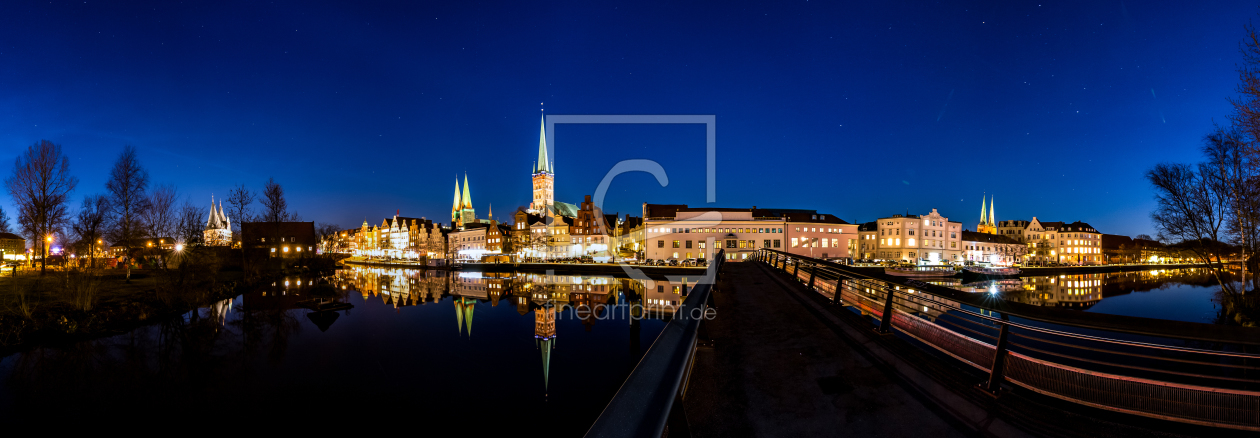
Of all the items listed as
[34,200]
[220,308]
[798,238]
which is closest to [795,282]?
[220,308]

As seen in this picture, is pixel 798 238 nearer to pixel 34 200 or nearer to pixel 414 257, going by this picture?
pixel 34 200

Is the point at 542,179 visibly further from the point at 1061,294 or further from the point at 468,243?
the point at 1061,294

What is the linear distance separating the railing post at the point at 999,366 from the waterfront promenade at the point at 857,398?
0.09 m

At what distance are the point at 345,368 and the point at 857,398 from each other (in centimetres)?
1977

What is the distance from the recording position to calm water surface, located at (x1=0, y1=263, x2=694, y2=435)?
14.4 m

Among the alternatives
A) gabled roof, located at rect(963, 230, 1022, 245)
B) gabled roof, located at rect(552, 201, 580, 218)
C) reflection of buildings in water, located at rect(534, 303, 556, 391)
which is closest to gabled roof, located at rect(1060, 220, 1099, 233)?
gabled roof, located at rect(963, 230, 1022, 245)

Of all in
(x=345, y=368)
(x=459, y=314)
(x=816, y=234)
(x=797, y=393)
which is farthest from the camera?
(x=816, y=234)

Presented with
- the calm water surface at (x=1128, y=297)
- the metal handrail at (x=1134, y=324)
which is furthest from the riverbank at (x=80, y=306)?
the calm water surface at (x=1128, y=297)

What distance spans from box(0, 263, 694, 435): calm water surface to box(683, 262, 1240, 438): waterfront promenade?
124cm

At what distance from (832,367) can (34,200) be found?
41.3 meters

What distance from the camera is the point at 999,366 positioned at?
4.49 m

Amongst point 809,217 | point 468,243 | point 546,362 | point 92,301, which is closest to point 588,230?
point 468,243

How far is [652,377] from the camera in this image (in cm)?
231

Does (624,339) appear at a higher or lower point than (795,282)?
lower
